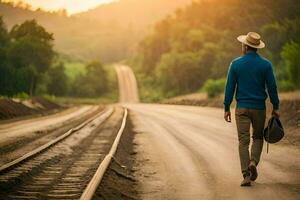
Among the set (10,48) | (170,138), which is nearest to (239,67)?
(170,138)

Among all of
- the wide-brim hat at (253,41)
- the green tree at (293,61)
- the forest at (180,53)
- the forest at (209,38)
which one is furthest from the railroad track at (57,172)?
the forest at (209,38)

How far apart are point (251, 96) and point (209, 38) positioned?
90.5 meters

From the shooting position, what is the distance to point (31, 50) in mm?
59719

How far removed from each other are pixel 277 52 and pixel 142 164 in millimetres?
61712

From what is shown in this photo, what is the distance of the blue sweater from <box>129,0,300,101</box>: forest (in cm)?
5338

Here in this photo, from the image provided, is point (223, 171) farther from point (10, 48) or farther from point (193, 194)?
point (10, 48)

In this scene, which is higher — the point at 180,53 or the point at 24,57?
the point at 180,53

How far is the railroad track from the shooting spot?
710cm

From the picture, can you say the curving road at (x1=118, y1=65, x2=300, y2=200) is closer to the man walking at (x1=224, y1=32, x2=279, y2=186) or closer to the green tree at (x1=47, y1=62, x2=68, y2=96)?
the man walking at (x1=224, y1=32, x2=279, y2=186)

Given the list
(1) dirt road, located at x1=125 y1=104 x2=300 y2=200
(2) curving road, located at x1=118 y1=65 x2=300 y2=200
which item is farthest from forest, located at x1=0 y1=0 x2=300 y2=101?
(1) dirt road, located at x1=125 y1=104 x2=300 y2=200

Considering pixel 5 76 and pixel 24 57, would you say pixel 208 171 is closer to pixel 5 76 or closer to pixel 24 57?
pixel 5 76

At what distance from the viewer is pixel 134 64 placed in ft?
487

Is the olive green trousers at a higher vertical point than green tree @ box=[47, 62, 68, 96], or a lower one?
lower

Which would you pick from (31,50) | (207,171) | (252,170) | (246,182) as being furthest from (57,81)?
(246,182)
